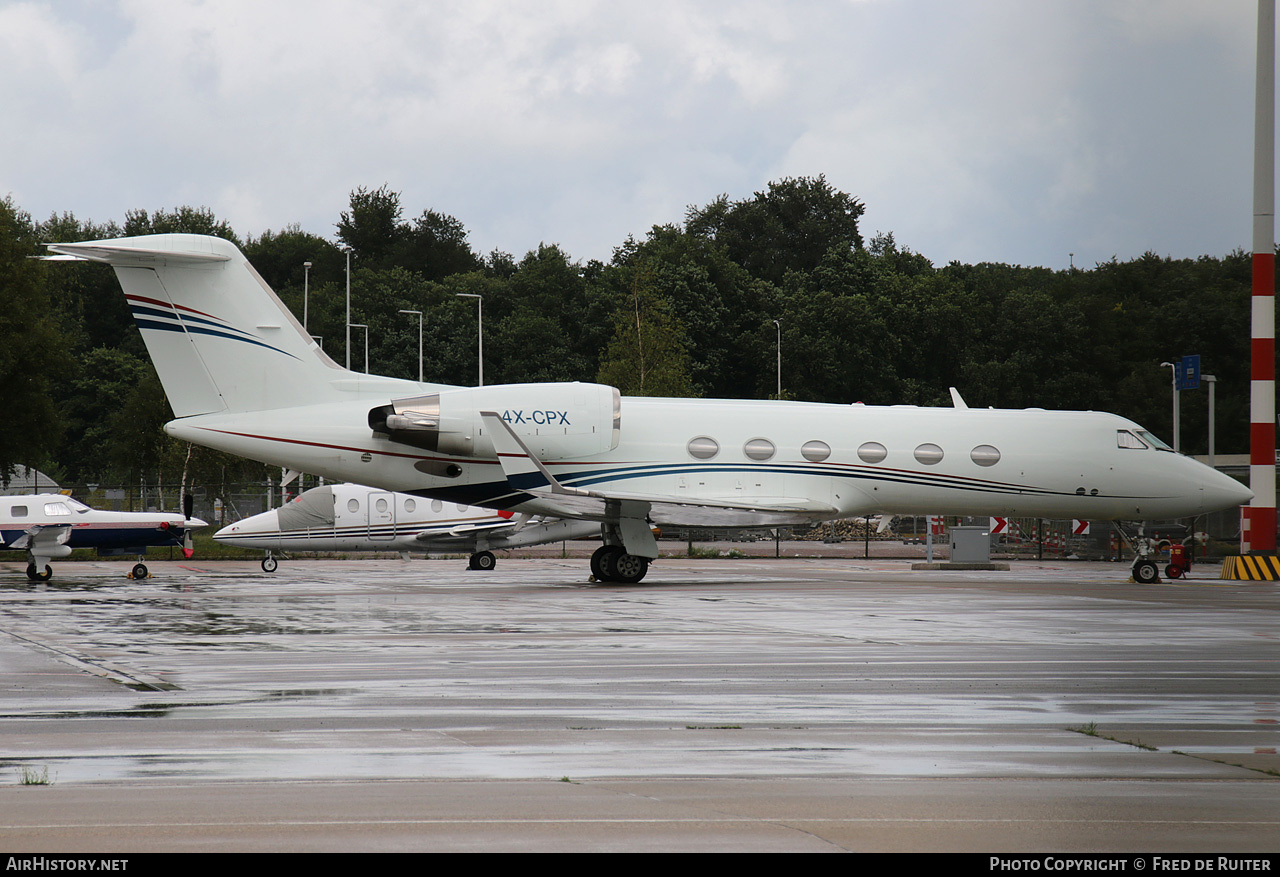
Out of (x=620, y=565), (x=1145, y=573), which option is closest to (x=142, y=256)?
(x=620, y=565)

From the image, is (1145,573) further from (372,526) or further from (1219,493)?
(372,526)

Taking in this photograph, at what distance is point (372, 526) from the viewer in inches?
1244

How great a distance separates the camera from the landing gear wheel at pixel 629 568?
24.4m

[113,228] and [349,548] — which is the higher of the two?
[113,228]

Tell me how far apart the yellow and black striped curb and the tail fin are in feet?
63.8

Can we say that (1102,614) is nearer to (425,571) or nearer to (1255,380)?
(1255,380)

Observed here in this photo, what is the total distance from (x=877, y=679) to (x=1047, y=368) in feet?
222

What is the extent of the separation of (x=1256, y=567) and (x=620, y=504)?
1383 centimetres

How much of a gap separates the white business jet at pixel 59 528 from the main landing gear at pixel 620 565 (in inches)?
393

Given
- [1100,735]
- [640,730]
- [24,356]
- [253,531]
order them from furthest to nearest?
1. [24,356]
2. [253,531]
3. [640,730]
4. [1100,735]

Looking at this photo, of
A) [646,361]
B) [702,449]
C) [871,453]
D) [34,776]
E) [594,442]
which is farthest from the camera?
[646,361]

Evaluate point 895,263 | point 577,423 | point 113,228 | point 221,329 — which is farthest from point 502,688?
point 113,228

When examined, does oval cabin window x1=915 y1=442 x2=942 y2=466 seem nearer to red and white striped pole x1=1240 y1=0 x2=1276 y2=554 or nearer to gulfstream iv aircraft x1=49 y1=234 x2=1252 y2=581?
gulfstream iv aircraft x1=49 y1=234 x2=1252 y2=581

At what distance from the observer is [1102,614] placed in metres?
17.8
